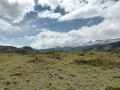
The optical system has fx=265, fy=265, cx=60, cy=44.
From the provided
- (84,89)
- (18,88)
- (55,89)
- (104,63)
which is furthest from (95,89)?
(104,63)

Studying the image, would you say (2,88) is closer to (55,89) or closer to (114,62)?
(55,89)

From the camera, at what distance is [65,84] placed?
110 ft

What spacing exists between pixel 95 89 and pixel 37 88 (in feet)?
21.8

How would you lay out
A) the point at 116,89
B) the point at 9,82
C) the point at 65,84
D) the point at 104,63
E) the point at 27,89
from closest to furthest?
the point at 116,89, the point at 27,89, the point at 65,84, the point at 9,82, the point at 104,63

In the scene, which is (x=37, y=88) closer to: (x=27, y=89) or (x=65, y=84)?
Answer: (x=27, y=89)

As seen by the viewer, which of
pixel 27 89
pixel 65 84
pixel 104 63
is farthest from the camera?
pixel 104 63

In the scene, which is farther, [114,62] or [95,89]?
[114,62]

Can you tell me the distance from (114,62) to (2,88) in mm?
39964

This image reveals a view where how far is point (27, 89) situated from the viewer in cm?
3052

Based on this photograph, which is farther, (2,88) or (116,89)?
(2,88)

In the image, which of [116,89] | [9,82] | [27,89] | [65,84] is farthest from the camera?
[9,82]

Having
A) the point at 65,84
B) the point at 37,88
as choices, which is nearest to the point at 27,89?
the point at 37,88

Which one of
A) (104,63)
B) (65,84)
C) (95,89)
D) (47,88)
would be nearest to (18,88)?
(47,88)

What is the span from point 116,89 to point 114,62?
37.9 metres
